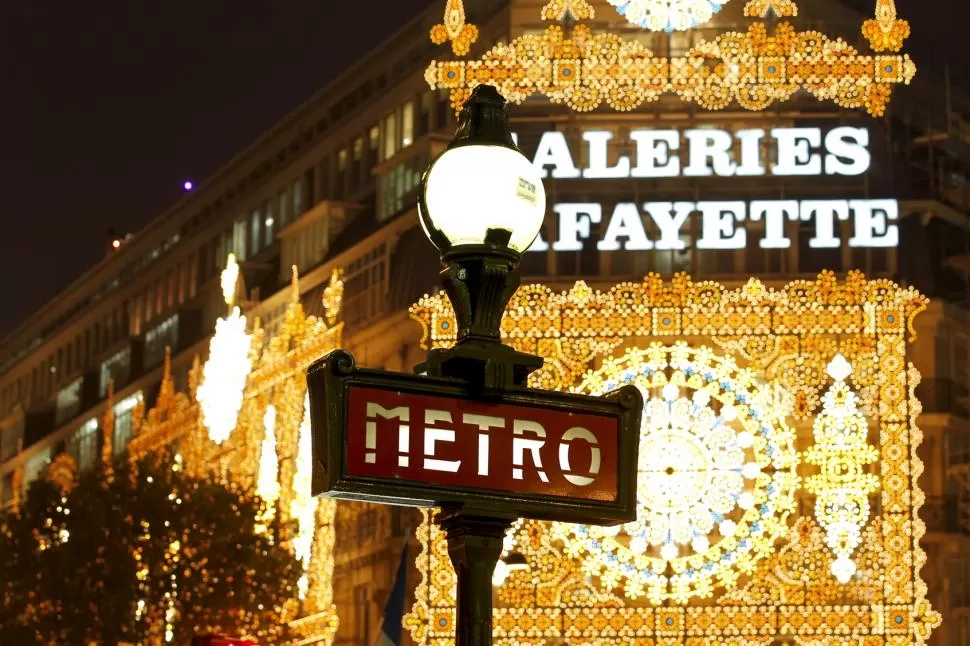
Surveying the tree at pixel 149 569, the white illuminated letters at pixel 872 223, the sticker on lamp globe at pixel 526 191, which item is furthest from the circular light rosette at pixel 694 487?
the sticker on lamp globe at pixel 526 191

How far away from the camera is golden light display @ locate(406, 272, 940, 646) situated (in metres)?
31.4

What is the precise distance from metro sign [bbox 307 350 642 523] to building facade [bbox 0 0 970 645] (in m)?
21.2

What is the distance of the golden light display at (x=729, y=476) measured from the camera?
103 ft

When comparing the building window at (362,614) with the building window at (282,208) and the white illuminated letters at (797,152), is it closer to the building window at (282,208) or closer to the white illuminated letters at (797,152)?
the building window at (282,208)

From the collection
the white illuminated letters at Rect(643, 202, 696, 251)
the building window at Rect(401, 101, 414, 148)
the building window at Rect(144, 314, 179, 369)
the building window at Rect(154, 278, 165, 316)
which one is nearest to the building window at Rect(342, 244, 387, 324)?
the building window at Rect(401, 101, 414, 148)

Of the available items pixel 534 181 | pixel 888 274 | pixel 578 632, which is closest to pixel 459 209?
pixel 534 181

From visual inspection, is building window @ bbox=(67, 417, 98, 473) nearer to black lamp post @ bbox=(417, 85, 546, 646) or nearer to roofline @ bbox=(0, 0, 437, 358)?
roofline @ bbox=(0, 0, 437, 358)

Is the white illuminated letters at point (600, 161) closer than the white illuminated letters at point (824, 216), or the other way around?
the white illuminated letters at point (600, 161)

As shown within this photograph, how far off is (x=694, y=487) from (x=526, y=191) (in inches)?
842

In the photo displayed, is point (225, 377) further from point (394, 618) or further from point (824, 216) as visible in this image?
point (824, 216)

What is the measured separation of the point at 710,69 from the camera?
3216 cm

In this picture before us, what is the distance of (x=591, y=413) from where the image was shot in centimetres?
1162

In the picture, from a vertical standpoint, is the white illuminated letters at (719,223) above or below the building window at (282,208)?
below

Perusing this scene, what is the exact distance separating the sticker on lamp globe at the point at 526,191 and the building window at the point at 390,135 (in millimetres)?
52788
